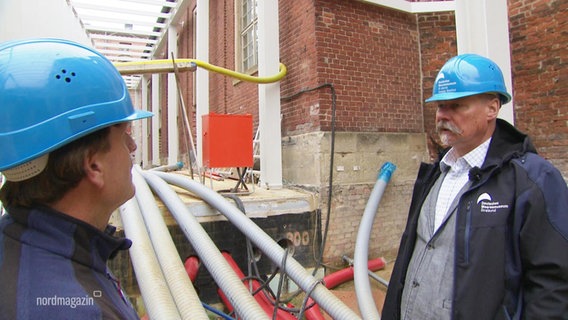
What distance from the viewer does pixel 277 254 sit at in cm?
349

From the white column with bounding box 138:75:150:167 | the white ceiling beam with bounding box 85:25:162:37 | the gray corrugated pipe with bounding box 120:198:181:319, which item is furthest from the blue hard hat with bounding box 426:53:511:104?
the white column with bounding box 138:75:150:167

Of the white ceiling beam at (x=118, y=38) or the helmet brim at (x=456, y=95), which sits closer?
the helmet brim at (x=456, y=95)

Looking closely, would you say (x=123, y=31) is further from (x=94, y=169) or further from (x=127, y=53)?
(x=94, y=169)

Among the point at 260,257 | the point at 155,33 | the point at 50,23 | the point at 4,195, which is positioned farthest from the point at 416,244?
the point at 155,33

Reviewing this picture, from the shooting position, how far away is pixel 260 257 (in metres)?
5.07

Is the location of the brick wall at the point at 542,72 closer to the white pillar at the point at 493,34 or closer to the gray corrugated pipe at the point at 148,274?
the white pillar at the point at 493,34

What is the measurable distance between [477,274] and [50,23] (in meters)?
6.69

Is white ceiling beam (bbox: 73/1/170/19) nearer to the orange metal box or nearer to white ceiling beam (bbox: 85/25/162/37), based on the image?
white ceiling beam (bbox: 85/25/162/37)

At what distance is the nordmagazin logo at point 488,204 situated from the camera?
174 centimetres

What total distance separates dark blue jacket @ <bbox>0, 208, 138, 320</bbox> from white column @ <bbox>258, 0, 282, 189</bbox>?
5.00m

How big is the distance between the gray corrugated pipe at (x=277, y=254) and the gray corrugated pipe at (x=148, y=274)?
98cm

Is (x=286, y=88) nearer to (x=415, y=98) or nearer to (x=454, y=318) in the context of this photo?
(x=415, y=98)

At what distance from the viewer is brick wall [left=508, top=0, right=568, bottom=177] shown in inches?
184

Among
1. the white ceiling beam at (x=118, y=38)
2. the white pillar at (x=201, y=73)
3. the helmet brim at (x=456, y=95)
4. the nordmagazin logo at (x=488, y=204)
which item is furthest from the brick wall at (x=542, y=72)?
the white ceiling beam at (x=118, y=38)
